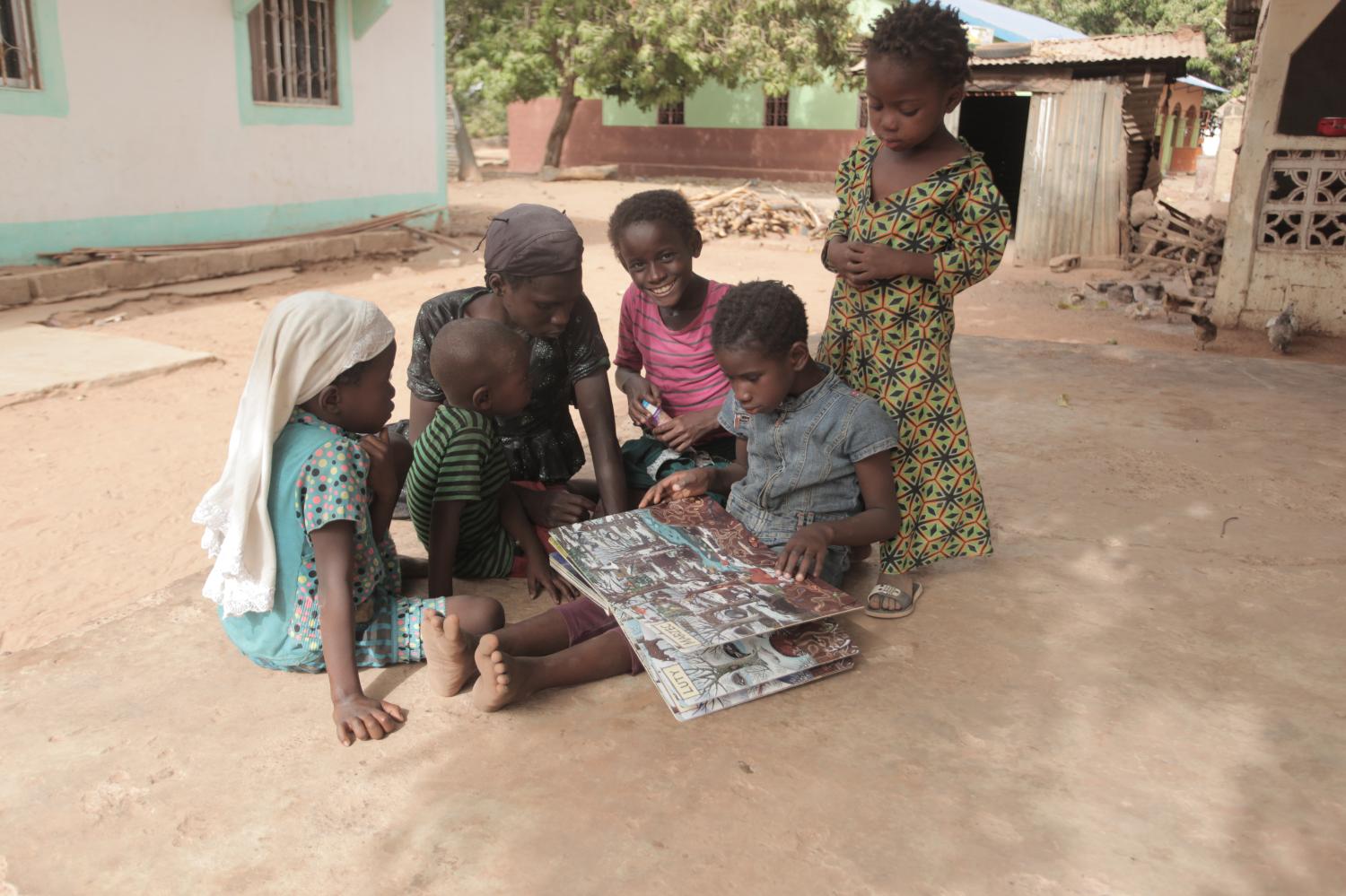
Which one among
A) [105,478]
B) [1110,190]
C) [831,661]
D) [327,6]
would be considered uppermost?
[327,6]

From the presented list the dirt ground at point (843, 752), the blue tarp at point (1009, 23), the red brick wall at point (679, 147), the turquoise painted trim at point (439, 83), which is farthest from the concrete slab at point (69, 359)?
the blue tarp at point (1009, 23)

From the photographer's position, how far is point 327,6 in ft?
34.1

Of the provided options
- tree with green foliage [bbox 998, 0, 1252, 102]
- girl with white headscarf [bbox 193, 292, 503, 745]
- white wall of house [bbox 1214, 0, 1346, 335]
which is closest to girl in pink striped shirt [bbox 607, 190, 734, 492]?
girl with white headscarf [bbox 193, 292, 503, 745]

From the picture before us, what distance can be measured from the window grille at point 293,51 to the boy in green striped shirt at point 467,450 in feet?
28.0

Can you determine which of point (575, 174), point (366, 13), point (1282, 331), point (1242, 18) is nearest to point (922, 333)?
point (1282, 331)

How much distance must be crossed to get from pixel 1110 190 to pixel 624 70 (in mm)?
11100

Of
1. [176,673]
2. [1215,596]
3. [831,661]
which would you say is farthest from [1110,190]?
[176,673]

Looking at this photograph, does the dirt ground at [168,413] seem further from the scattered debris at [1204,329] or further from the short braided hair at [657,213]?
the short braided hair at [657,213]

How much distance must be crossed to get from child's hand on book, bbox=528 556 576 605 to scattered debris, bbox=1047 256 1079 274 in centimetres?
1032

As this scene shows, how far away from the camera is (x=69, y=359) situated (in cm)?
611

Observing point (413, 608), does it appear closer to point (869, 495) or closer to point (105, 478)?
point (869, 495)

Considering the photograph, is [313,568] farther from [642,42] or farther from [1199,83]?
[1199,83]

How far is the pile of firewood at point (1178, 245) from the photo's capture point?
34.4 ft

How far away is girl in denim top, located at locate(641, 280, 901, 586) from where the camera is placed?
2332mm
